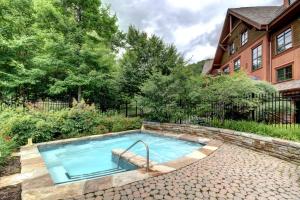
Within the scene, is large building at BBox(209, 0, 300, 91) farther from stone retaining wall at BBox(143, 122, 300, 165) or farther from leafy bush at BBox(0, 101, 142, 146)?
leafy bush at BBox(0, 101, 142, 146)

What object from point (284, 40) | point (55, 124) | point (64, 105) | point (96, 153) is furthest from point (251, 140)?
point (64, 105)

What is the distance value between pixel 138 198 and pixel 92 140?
6.02 metres

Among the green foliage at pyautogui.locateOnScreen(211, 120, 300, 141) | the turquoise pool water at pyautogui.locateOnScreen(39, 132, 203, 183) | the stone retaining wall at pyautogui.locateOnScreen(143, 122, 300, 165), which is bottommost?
the turquoise pool water at pyautogui.locateOnScreen(39, 132, 203, 183)

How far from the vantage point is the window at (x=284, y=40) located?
494 inches

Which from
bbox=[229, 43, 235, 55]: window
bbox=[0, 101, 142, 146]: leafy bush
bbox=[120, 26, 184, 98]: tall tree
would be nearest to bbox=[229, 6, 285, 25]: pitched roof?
bbox=[229, 43, 235, 55]: window

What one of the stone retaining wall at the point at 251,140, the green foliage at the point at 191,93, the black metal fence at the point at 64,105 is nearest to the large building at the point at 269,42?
the green foliage at the point at 191,93

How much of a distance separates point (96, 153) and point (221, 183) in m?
5.53

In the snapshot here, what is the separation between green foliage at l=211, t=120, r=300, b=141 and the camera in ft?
18.3

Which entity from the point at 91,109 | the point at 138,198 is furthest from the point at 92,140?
the point at 138,198

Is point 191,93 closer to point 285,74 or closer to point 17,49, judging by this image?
point 285,74

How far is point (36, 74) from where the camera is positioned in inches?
474

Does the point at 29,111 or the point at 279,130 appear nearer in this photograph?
the point at 279,130

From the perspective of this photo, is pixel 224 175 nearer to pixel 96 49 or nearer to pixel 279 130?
pixel 279 130

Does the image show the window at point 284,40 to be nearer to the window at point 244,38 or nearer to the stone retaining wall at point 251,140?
the window at point 244,38
